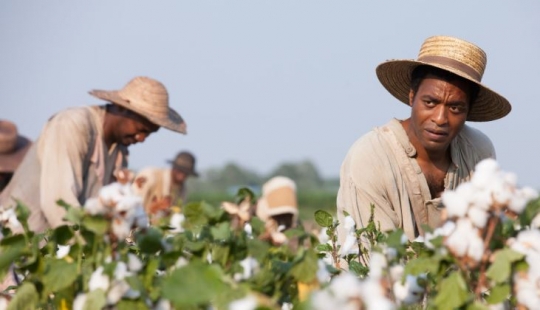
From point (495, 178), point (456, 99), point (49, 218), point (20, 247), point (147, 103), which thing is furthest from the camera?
point (147, 103)

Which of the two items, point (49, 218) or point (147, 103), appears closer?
point (49, 218)

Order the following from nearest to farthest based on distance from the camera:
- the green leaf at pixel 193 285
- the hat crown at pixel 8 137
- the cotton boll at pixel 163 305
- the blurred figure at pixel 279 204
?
1. the green leaf at pixel 193 285
2. the cotton boll at pixel 163 305
3. the hat crown at pixel 8 137
4. the blurred figure at pixel 279 204

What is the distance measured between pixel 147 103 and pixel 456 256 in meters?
4.94

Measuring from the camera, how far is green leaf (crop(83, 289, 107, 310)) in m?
2.39

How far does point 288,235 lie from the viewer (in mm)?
2623

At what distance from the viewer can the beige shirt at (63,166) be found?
6.59 metres

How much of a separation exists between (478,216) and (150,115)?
4876mm

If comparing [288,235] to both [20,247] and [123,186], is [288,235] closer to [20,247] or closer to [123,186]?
[123,186]

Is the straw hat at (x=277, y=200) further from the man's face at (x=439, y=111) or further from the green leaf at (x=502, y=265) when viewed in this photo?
the green leaf at (x=502, y=265)

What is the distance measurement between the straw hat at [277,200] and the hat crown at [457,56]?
5944 millimetres

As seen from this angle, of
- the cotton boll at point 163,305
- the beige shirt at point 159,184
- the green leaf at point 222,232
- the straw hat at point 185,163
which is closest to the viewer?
the cotton boll at point 163,305

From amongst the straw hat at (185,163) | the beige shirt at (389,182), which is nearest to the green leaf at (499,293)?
the beige shirt at (389,182)

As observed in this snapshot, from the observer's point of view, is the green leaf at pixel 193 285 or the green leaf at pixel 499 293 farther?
the green leaf at pixel 499 293

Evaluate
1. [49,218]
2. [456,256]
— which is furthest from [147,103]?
[456,256]
